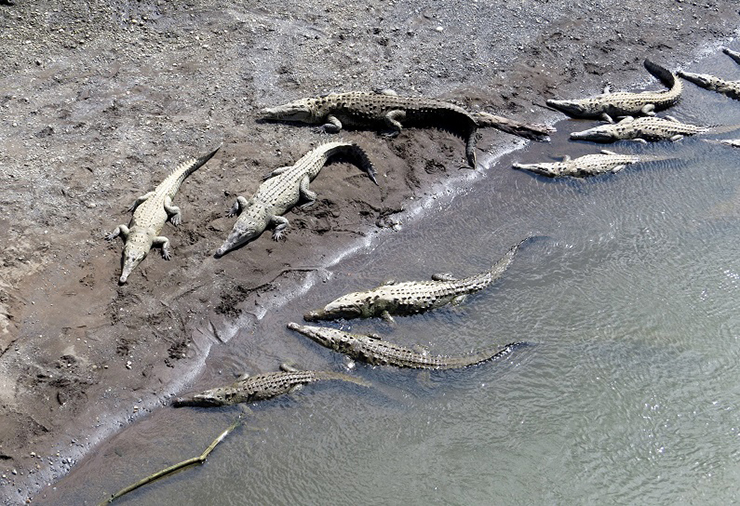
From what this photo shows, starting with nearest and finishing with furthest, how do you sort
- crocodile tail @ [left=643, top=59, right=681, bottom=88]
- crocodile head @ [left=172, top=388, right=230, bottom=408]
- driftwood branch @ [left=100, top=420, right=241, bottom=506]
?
1. driftwood branch @ [left=100, top=420, right=241, bottom=506]
2. crocodile head @ [left=172, top=388, right=230, bottom=408]
3. crocodile tail @ [left=643, top=59, right=681, bottom=88]

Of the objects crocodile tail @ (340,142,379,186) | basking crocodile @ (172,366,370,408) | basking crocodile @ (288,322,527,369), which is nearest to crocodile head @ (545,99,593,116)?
crocodile tail @ (340,142,379,186)

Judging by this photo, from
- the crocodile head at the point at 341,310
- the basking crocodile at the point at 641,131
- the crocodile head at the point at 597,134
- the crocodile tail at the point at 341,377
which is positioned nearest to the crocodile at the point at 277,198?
the crocodile head at the point at 341,310

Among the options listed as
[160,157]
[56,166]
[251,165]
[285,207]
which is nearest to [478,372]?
[285,207]

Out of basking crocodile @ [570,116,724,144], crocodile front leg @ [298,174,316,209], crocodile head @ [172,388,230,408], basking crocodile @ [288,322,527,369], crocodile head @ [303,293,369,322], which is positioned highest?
basking crocodile @ [570,116,724,144]

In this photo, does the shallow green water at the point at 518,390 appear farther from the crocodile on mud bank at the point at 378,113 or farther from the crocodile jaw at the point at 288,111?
the crocodile jaw at the point at 288,111

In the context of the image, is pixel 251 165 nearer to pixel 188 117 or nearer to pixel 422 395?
pixel 188 117

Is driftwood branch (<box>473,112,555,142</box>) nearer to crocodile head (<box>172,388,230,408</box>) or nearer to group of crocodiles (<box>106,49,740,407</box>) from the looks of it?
group of crocodiles (<box>106,49,740,407</box>)
